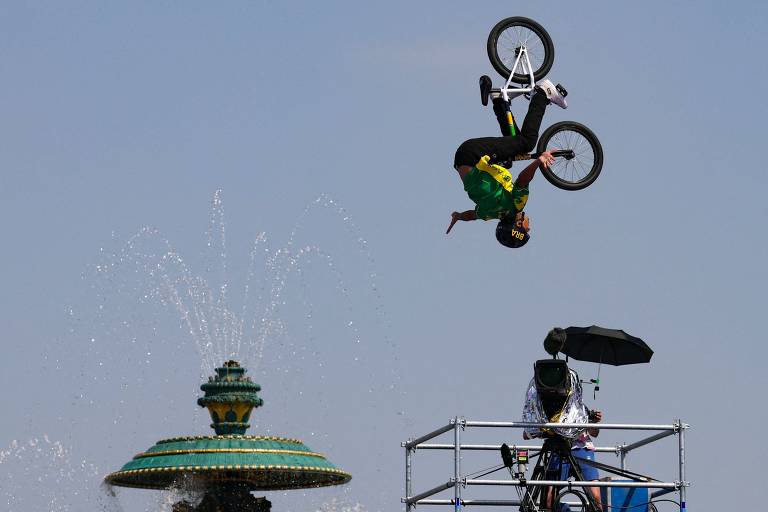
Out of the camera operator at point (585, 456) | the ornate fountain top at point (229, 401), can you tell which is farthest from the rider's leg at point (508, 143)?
the ornate fountain top at point (229, 401)

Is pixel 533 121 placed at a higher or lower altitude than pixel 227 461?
higher

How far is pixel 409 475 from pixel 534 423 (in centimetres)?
310

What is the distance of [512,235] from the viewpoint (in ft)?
104

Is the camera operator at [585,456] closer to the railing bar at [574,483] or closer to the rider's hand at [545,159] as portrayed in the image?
the railing bar at [574,483]

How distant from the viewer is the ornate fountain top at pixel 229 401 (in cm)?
3334

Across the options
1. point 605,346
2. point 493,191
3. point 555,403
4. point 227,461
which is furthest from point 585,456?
point 227,461

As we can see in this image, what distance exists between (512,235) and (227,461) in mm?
6112

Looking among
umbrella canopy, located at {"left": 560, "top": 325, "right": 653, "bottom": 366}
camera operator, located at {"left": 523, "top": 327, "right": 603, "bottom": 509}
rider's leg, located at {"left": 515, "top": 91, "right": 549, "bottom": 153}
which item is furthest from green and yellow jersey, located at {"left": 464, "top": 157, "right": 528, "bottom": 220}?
camera operator, located at {"left": 523, "top": 327, "right": 603, "bottom": 509}

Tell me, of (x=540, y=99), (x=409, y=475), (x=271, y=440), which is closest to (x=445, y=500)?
(x=409, y=475)

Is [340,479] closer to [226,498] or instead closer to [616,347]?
[226,498]

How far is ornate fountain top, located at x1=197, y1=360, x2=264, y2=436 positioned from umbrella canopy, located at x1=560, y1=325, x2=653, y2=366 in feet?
18.5

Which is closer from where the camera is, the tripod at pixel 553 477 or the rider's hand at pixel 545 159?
the tripod at pixel 553 477

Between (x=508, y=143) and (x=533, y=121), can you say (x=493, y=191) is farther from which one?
(x=533, y=121)

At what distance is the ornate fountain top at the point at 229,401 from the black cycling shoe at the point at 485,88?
6.42m
